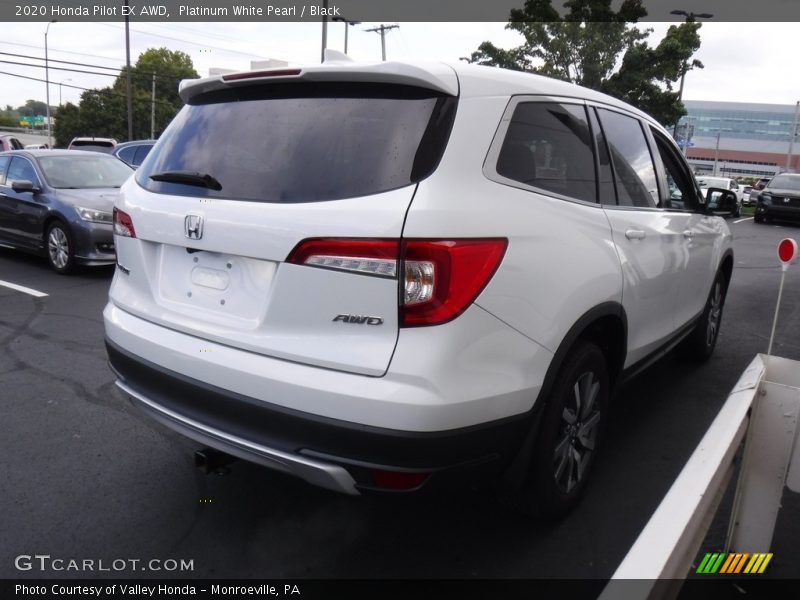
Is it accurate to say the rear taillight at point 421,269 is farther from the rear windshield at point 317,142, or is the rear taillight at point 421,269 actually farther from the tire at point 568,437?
the tire at point 568,437

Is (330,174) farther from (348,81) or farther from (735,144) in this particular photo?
(735,144)

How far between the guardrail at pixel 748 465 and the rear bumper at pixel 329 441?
2.13ft

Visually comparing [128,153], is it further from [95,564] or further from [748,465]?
[748,465]

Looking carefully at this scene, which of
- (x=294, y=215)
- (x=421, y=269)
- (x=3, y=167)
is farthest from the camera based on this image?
(x=3, y=167)

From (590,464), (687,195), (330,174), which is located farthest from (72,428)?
(687,195)

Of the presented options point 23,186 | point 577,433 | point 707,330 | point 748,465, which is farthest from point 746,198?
point 748,465

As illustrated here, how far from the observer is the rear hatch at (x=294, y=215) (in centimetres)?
212

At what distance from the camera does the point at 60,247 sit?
8297 millimetres

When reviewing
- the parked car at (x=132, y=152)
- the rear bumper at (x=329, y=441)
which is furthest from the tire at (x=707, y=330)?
the parked car at (x=132, y=152)

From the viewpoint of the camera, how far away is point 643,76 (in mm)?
25484

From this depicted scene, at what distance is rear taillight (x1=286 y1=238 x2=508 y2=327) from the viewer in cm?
208

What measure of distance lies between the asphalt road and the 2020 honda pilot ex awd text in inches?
11.6

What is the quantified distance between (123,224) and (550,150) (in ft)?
5.96

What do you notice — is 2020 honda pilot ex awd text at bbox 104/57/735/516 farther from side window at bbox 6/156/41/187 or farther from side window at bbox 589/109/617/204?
side window at bbox 6/156/41/187
